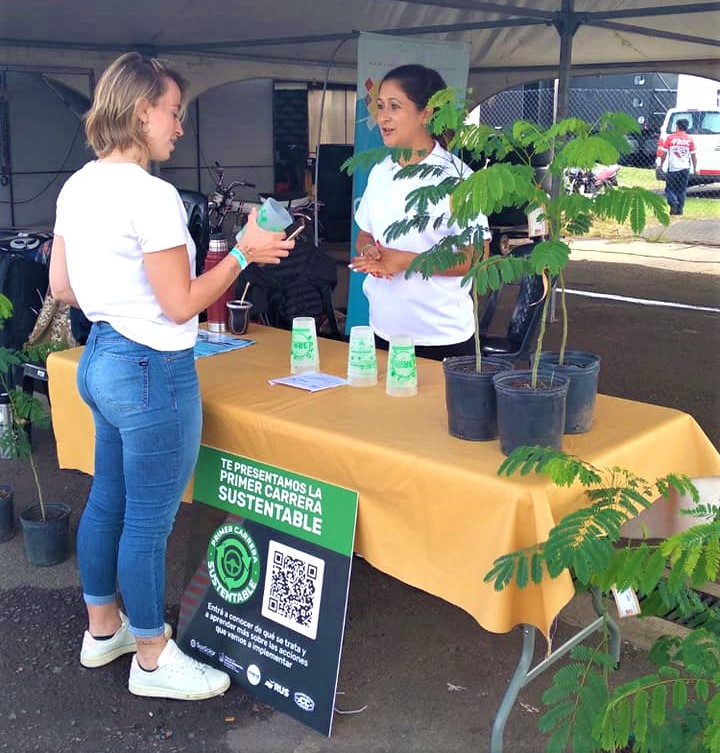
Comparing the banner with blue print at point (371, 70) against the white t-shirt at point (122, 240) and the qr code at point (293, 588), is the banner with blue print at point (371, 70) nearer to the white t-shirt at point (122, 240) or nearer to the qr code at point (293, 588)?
the qr code at point (293, 588)

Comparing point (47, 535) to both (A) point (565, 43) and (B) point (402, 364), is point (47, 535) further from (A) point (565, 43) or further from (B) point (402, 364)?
(A) point (565, 43)

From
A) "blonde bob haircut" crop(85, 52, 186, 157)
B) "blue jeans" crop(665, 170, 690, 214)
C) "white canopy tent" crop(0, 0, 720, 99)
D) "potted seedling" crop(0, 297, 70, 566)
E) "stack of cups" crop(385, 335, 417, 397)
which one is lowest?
"potted seedling" crop(0, 297, 70, 566)

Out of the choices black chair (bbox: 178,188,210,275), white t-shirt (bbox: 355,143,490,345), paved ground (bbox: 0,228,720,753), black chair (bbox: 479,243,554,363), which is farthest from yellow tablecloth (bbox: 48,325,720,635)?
black chair (bbox: 178,188,210,275)

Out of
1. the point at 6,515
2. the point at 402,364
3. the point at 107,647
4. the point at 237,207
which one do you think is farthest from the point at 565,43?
the point at 107,647

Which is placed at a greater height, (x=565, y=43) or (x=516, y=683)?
(x=565, y=43)

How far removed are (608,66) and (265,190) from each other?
5.58 meters

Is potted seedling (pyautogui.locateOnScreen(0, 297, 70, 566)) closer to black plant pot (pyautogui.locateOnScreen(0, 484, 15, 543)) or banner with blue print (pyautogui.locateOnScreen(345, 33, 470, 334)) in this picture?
black plant pot (pyautogui.locateOnScreen(0, 484, 15, 543))

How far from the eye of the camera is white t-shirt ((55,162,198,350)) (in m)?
1.94

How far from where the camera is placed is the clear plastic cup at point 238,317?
3.15 meters

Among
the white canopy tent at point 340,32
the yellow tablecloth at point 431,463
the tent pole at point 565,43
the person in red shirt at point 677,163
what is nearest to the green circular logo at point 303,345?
the yellow tablecloth at point 431,463

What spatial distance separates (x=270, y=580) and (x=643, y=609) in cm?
92

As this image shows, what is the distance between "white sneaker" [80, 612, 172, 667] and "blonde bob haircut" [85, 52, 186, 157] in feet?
4.34

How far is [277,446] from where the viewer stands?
7.26 ft

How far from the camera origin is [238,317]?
3.15 m
